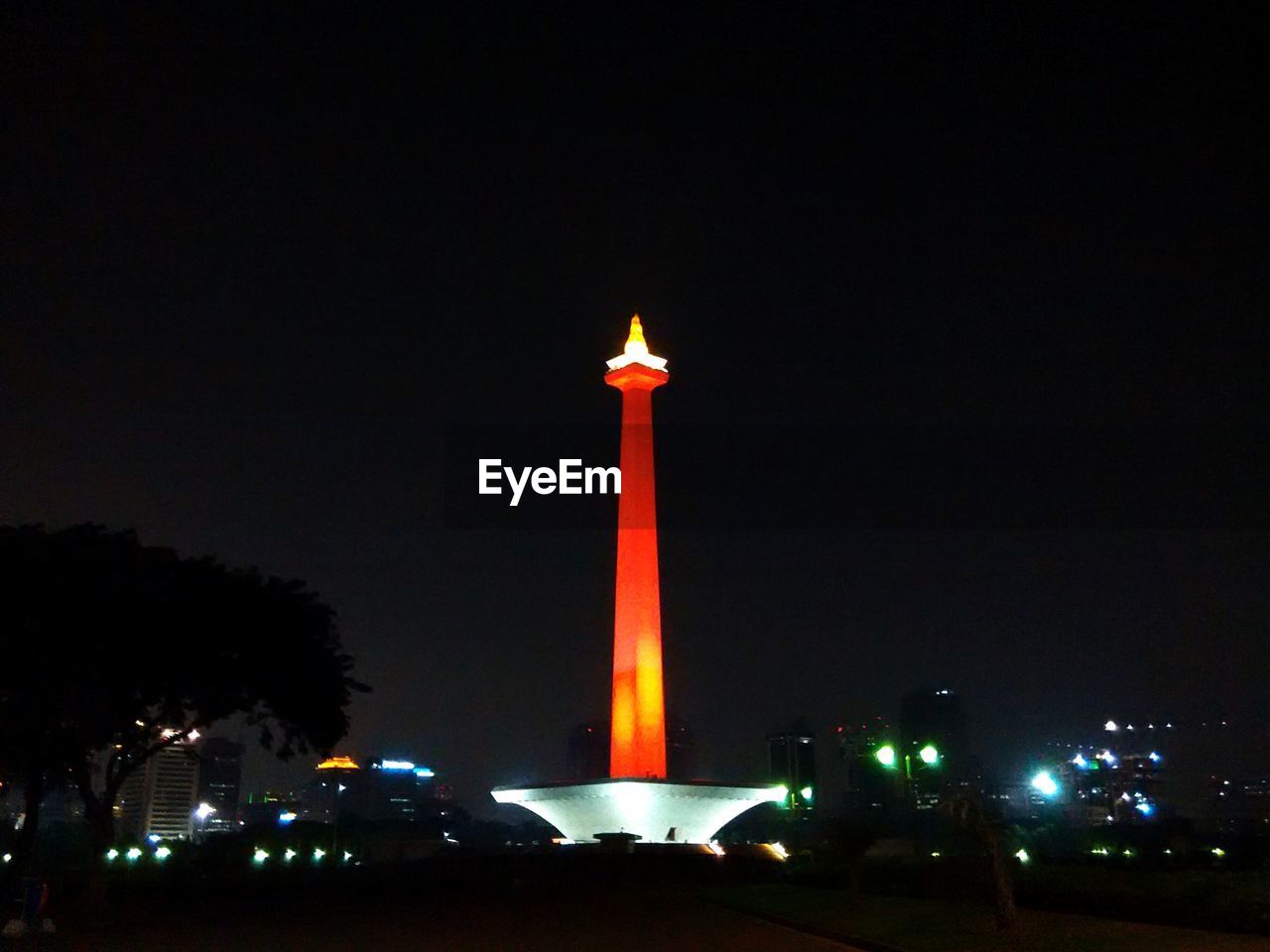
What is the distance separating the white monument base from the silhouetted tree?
74.4 feet

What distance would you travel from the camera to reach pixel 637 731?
58.0 m

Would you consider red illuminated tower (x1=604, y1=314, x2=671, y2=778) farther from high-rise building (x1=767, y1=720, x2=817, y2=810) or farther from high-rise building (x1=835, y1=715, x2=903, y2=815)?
high-rise building (x1=767, y1=720, x2=817, y2=810)

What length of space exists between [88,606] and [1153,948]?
77.9 ft

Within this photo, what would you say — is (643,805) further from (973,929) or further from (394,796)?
(394,796)

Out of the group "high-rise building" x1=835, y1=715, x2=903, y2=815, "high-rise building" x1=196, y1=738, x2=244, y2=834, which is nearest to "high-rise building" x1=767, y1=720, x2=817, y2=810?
"high-rise building" x1=835, y1=715, x2=903, y2=815

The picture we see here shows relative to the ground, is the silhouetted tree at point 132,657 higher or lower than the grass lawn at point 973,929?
higher

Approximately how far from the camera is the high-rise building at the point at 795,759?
128750 millimetres

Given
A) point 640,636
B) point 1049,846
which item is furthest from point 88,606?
point 1049,846

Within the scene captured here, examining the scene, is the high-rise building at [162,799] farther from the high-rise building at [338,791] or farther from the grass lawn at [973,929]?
the grass lawn at [973,929]

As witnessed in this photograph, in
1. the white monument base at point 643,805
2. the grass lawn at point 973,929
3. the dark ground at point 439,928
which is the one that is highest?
the white monument base at point 643,805

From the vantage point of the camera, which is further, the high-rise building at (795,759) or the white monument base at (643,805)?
the high-rise building at (795,759)

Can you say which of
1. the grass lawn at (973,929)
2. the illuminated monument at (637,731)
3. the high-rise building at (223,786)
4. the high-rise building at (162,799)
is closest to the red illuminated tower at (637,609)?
the illuminated monument at (637,731)

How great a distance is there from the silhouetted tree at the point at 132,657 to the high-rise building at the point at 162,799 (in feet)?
387

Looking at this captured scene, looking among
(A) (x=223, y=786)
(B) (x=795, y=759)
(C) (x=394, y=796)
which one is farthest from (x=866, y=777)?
(A) (x=223, y=786)
